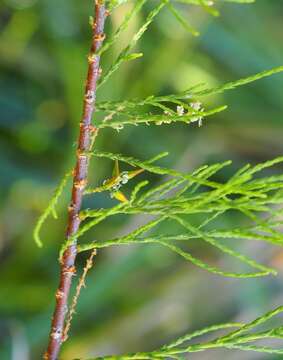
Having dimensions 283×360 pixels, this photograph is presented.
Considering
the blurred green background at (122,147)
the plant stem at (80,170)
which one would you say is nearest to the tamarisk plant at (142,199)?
the plant stem at (80,170)

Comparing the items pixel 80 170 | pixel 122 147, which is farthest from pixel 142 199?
pixel 122 147

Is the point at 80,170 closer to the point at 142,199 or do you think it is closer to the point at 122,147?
the point at 142,199

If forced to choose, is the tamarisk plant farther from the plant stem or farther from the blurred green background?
the blurred green background

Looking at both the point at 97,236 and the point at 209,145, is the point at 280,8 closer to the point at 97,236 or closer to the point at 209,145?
the point at 209,145

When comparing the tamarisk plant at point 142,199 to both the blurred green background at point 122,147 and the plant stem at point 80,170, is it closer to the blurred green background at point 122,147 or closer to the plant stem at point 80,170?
the plant stem at point 80,170

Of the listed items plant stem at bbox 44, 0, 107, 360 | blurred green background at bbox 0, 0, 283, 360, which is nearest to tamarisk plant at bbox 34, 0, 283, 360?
plant stem at bbox 44, 0, 107, 360

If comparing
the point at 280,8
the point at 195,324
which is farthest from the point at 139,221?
the point at 280,8
